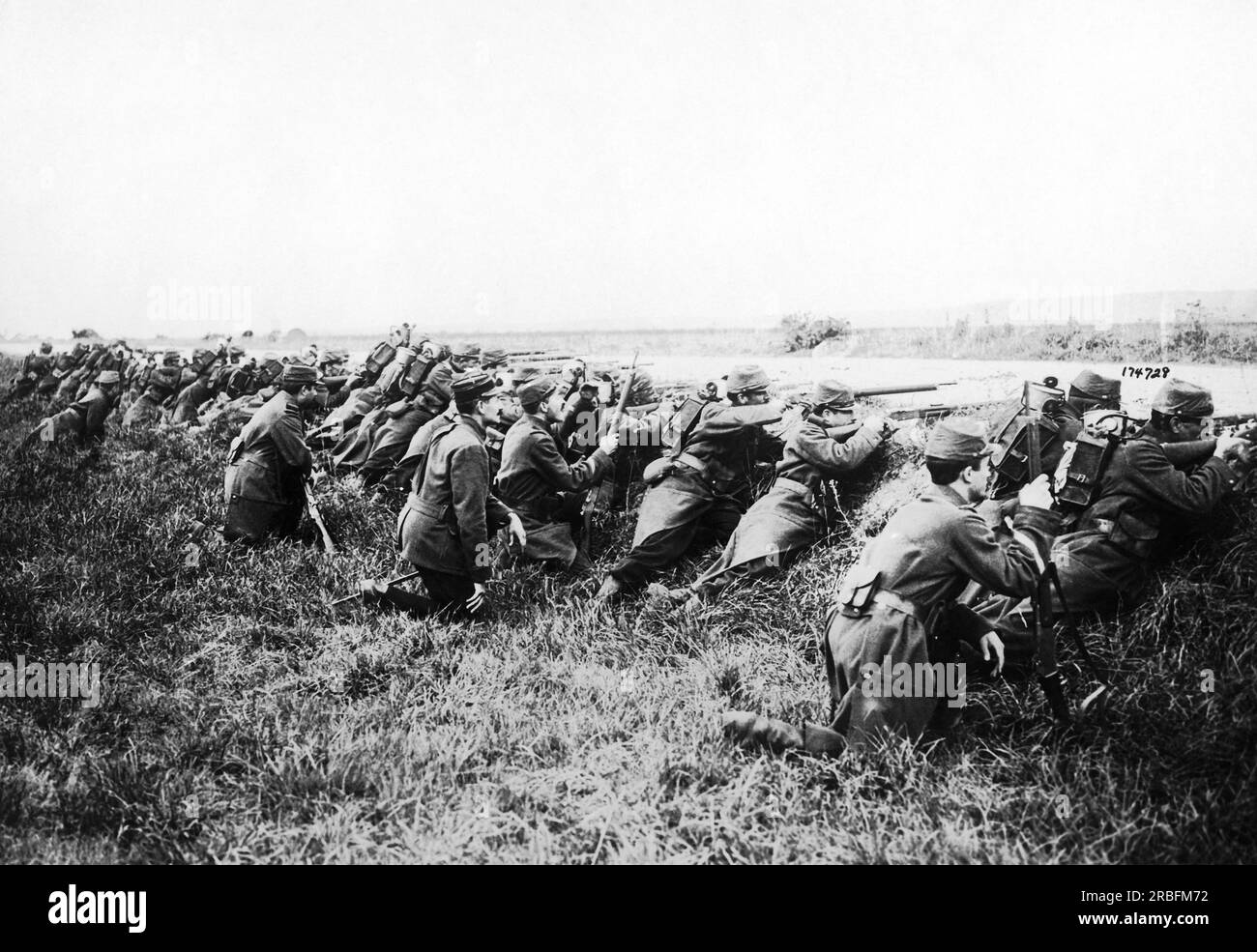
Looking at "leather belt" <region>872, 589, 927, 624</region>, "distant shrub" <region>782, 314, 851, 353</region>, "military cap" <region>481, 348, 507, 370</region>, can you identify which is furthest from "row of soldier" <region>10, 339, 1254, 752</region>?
"distant shrub" <region>782, 314, 851, 353</region>

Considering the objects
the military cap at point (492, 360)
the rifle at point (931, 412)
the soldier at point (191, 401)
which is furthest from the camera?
the soldier at point (191, 401)

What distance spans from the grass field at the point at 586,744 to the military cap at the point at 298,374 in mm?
2090

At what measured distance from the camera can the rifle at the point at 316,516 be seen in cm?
638

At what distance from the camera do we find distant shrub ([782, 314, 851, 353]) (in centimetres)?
905

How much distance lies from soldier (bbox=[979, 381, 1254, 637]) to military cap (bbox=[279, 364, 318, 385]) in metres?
5.48

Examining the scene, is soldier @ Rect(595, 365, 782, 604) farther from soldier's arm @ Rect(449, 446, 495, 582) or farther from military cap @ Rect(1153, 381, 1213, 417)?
military cap @ Rect(1153, 381, 1213, 417)

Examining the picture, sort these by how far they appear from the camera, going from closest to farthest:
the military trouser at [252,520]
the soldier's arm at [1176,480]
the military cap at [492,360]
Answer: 1. the soldier's arm at [1176,480]
2. the military trouser at [252,520]
3. the military cap at [492,360]

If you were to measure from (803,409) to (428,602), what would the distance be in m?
2.71

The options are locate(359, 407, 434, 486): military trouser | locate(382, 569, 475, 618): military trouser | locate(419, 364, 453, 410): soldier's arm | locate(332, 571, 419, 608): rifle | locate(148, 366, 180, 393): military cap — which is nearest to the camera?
locate(382, 569, 475, 618): military trouser

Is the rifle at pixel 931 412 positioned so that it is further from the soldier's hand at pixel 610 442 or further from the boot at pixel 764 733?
the boot at pixel 764 733

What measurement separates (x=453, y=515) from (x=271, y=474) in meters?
2.22

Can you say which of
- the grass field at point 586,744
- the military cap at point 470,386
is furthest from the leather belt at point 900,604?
the military cap at point 470,386

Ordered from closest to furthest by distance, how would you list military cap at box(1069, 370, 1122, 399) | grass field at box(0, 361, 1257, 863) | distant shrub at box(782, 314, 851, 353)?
grass field at box(0, 361, 1257, 863)
military cap at box(1069, 370, 1122, 399)
distant shrub at box(782, 314, 851, 353)
